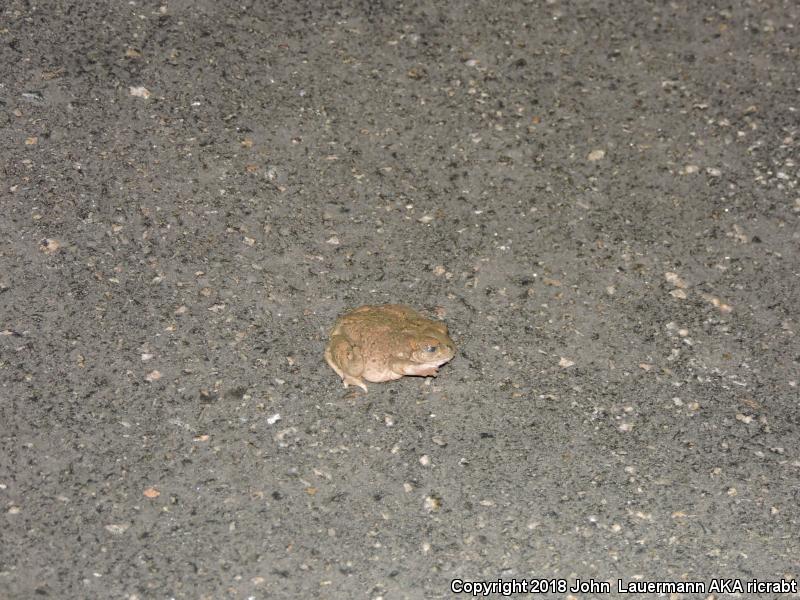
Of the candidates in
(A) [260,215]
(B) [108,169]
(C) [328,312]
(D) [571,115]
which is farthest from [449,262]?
(B) [108,169]

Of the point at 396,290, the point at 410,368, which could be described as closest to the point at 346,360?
the point at 410,368

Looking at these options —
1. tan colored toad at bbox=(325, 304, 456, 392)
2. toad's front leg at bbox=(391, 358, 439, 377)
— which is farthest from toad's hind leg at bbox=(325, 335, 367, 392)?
toad's front leg at bbox=(391, 358, 439, 377)

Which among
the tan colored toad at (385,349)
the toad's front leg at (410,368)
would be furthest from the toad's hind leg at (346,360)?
the toad's front leg at (410,368)

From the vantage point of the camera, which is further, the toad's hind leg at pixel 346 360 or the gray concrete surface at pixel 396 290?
the toad's hind leg at pixel 346 360

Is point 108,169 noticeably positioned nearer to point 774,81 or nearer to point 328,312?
point 328,312

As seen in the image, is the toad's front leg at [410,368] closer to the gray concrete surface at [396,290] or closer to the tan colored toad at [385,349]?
the tan colored toad at [385,349]

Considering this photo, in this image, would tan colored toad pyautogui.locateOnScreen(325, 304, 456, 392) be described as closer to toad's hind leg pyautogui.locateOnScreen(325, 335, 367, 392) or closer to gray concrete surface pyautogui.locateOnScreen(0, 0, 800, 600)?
toad's hind leg pyautogui.locateOnScreen(325, 335, 367, 392)
